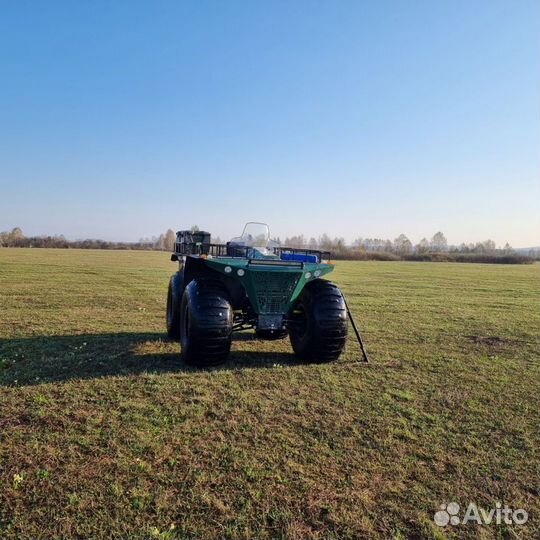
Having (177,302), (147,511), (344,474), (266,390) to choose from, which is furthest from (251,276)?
(147,511)

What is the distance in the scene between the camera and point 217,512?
2775 mm

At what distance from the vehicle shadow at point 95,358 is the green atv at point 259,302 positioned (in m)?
0.47

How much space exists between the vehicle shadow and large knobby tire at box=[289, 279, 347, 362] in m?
0.43

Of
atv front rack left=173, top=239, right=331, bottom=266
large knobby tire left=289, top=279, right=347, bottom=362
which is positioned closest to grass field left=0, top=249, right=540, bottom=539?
large knobby tire left=289, top=279, right=347, bottom=362

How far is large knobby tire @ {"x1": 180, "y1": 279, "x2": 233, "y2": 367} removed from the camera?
17.7ft

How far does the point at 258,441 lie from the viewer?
3781 mm

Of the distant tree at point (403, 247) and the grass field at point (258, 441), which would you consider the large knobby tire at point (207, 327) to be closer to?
the grass field at point (258, 441)

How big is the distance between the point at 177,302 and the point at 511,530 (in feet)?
19.3

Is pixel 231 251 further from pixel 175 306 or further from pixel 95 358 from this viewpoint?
pixel 95 358

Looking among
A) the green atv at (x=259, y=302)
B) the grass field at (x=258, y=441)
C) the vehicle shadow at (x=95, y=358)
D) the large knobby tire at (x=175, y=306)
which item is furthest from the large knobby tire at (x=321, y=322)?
the large knobby tire at (x=175, y=306)

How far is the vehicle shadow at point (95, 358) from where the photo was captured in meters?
5.52

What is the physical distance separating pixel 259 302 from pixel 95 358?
107 inches

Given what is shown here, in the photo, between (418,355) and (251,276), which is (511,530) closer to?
(251,276)

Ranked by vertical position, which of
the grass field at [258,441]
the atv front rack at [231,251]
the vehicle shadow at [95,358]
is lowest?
the grass field at [258,441]
